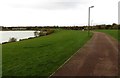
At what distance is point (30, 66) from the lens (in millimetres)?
13891

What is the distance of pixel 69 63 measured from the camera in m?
14.5

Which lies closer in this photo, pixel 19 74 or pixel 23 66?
pixel 19 74

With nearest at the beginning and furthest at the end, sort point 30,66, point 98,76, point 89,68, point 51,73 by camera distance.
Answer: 1. point 98,76
2. point 51,73
3. point 89,68
4. point 30,66

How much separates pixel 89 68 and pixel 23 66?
13.8 feet

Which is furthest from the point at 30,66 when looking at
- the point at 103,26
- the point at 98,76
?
the point at 103,26

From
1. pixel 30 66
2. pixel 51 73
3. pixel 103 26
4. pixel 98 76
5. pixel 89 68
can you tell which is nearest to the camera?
pixel 98 76

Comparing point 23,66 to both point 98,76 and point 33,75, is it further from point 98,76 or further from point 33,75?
point 98,76

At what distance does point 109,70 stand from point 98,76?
161cm

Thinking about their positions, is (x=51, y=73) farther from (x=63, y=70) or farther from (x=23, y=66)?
(x=23, y=66)

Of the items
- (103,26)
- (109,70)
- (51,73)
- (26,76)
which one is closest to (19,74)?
(26,76)

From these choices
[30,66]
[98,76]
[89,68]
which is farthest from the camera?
[30,66]

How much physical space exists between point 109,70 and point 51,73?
10.8 feet

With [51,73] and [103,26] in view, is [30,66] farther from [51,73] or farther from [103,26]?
[103,26]

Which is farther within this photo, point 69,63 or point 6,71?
point 69,63
